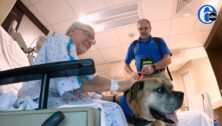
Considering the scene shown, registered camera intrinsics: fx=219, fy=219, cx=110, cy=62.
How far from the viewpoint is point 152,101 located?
1425 mm

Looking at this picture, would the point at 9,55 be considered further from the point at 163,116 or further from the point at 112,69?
the point at 112,69

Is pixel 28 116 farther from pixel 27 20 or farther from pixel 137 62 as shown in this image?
pixel 27 20

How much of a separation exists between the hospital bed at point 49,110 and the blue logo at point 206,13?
2.81 meters

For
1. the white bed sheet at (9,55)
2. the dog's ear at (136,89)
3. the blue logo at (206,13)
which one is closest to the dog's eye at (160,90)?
the dog's ear at (136,89)

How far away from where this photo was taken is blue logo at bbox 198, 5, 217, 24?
3.11 meters

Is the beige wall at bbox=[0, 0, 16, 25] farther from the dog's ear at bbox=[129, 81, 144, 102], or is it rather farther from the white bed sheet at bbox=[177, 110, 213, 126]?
the white bed sheet at bbox=[177, 110, 213, 126]

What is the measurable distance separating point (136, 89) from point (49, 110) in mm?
781

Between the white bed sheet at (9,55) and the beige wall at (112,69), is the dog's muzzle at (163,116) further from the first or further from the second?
the beige wall at (112,69)

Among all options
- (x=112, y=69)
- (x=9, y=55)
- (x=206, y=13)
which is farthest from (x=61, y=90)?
(x=112, y=69)

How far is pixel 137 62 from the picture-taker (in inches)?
89.1

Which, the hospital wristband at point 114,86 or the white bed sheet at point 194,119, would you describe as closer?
the hospital wristband at point 114,86

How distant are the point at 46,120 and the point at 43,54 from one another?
1.43 ft

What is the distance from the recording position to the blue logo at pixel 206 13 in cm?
311

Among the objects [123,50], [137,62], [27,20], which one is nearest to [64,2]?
[27,20]
